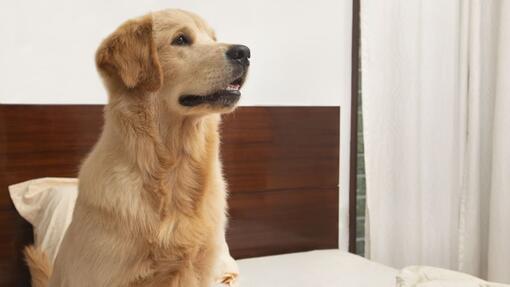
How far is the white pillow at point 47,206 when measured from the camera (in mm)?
2055

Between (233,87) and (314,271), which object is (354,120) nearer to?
(314,271)

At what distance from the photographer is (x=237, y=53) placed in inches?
60.1

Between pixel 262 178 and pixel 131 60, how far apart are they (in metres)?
1.44

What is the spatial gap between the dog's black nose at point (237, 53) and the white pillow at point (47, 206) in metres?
0.96

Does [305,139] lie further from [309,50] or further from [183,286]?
[183,286]

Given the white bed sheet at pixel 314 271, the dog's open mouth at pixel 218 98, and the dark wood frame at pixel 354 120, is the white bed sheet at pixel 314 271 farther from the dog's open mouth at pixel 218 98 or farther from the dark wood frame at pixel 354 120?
the dog's open mouth at pixel 218 98

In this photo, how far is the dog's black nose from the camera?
4.99 feet

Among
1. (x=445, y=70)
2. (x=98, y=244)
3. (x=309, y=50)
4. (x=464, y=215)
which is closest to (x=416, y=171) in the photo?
(x=464, y=215)

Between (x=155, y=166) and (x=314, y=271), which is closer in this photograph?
(x=155, y=166)

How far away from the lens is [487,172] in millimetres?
2898

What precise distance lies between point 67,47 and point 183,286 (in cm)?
139

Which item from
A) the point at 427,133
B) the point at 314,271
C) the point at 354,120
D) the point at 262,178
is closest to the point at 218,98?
the point at 314,271

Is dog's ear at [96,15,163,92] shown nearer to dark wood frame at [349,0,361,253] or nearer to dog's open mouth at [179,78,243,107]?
dog's open mouth at [179,78,243,107]

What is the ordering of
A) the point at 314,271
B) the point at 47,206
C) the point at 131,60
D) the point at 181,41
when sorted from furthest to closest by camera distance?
the point at 314,271, the point at 47,206, the point at 181,41, the point at 131,60
